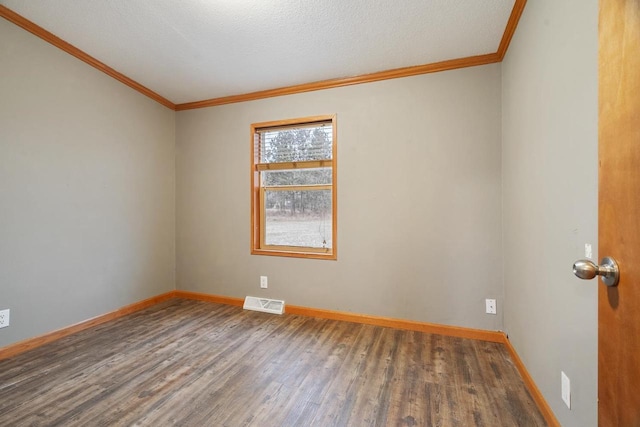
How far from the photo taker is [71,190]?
2.42m

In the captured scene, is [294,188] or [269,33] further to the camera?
[294,188]

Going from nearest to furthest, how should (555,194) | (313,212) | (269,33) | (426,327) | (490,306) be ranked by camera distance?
1. (555,194)
2. (269,33)
3. (490,306)
4. (426,327)
5. (313,212)

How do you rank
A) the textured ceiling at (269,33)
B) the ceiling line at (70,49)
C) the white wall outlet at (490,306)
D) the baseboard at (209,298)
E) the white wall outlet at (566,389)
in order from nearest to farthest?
the white wall outlet at (566,389)
the textured ceiling at (269,33)
the ceiling line at (70,49)
the white wall outlet at (490,306)
the baseboard at (209,298)

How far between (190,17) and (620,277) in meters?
2.62

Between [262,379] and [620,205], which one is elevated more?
[620,205]

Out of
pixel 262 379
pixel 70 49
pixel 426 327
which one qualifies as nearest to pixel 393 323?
pixel 426 327

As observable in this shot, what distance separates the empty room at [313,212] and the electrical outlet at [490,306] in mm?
43

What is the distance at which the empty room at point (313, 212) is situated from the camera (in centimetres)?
126

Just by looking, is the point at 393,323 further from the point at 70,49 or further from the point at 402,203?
the point at 70,49

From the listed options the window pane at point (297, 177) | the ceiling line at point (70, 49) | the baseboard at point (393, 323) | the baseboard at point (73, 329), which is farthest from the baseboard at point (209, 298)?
the ceiling line at point (70, 49)

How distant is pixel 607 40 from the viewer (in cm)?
68

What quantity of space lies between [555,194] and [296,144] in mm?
2319

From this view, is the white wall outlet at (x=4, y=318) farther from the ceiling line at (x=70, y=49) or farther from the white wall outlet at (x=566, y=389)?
the white wall outlet at (x=566, y=389)

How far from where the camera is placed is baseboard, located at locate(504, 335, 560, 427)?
138 cm
